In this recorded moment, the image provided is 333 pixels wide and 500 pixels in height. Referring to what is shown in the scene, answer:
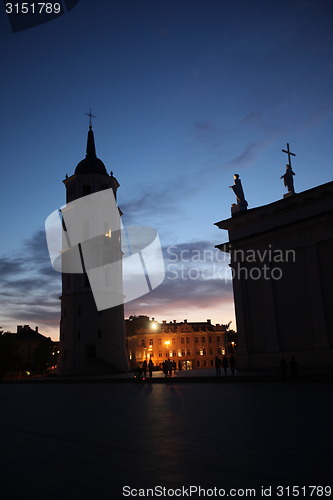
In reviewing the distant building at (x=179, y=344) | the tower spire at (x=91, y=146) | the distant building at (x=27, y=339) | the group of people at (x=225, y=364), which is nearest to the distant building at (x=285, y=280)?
the group of people at (x=225, y=364)

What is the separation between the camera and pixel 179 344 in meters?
113

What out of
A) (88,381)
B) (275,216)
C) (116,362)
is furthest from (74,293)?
(275,216)

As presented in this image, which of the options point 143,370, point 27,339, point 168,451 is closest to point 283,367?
point 143,370

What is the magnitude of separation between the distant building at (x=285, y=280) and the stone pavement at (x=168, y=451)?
16946 mm

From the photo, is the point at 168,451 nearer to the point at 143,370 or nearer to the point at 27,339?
the point at 143,370

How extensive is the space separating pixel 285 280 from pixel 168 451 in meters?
25.0

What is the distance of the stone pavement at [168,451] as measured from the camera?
18.2 ft

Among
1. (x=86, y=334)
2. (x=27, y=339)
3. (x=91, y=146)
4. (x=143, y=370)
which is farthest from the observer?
(x=27, y=339)

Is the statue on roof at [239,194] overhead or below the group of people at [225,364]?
overhead

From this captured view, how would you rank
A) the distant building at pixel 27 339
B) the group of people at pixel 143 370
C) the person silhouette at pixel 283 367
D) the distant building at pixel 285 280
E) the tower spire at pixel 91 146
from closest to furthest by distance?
the person silhouette at pixel 283 367 < the distant building at pixel 285 280 < the group of people at pixel 143 370 < the tower spire at pixel 91 146 < the distant building at pixel 27 339

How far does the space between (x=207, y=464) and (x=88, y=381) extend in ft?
110

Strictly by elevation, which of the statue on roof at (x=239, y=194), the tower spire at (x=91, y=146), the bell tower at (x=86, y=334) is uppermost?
the tower spire at (x=91, y=146)

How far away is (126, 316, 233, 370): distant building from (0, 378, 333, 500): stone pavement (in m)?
101

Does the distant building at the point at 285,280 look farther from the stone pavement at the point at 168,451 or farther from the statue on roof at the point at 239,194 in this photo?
the stone pavement at the point at 168,451
